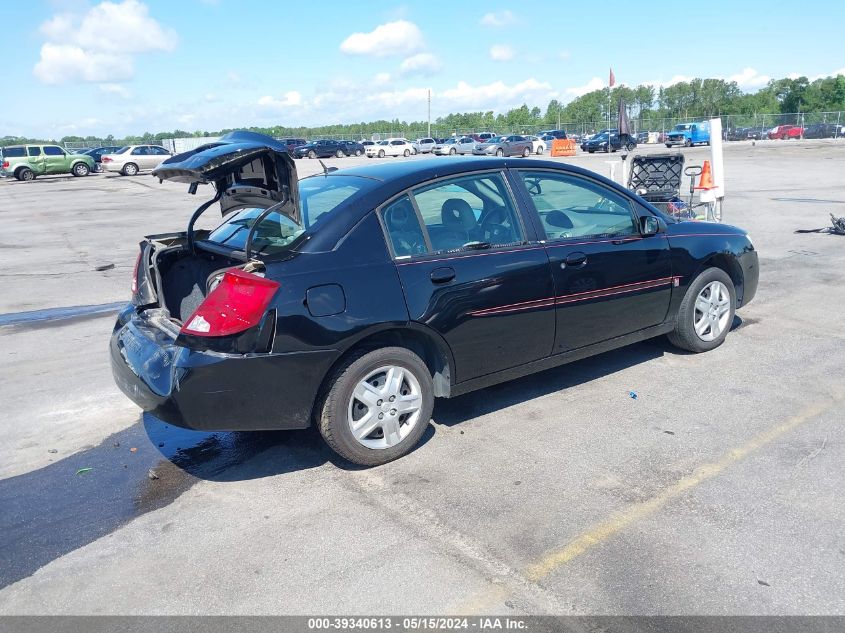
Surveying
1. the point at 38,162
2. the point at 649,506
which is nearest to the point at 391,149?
the point at 38,162

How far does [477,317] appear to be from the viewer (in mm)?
4250

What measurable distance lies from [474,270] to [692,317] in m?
2.29

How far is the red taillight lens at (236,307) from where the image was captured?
11.7ft

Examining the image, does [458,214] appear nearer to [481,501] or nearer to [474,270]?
[474,270]

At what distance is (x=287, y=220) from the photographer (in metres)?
4.16

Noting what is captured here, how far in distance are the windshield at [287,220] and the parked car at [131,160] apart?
37651 millimetres

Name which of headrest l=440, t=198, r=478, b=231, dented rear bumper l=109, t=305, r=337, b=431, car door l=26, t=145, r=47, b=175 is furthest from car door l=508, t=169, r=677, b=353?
car door l=26, t=145, r=47, b=175

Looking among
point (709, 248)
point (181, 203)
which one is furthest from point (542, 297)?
point (181, 203)

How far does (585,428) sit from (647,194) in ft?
27.3

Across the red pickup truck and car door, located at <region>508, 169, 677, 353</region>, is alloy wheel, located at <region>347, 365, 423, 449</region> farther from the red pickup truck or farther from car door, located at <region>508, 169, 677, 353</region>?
the red pickup truck

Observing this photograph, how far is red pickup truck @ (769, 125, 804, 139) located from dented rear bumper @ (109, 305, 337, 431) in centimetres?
6818

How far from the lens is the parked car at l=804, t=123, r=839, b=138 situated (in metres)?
60.5

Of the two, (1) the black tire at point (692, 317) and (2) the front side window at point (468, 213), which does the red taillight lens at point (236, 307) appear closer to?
(2) the front side window at point (468, 213)

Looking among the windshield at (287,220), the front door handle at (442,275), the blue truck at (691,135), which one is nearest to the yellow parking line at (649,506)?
the front door handle at (442,275)
